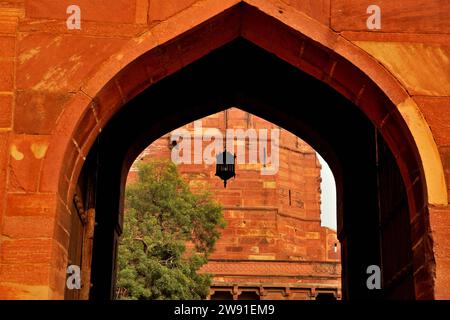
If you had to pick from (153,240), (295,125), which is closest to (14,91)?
(295,125)

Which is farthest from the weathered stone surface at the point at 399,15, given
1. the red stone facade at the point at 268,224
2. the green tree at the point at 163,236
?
the red stone facade at the point at 268,224

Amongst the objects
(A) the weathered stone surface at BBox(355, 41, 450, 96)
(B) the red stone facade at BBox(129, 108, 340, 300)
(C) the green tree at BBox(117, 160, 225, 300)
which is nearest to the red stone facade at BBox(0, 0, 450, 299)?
(A) the weathered stone surface at BBox(355, 41, 450, 96)

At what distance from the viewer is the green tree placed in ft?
62.4

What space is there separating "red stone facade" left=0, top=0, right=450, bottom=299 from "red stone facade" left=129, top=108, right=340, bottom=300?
19.7 meters

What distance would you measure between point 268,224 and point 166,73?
22383mm

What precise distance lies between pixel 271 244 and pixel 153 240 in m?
8.26

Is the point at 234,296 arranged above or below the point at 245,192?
below

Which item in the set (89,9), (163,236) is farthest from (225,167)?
(163,236)

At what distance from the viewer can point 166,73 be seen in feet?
17.8

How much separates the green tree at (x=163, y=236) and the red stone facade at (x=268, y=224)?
2.56 m

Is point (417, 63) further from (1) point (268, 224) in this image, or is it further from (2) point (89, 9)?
(1) point (268, 224)

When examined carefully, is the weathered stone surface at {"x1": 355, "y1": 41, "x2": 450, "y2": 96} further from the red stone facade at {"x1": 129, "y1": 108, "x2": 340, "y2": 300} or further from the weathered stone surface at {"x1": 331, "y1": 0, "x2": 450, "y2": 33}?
the red stone facade at {"x1": 129, "y1": 108, "x2": 340, "y2": 300}
